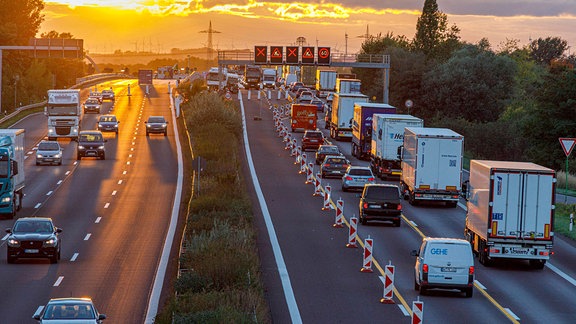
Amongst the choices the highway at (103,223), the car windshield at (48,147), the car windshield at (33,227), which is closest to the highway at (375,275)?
the highway at (103,223)

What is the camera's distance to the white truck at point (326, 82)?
472 ft

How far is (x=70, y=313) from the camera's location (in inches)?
892

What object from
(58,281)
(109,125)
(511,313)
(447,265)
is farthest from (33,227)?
(109,125)

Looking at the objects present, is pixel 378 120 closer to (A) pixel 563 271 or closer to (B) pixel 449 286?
(A) pixel 563 271

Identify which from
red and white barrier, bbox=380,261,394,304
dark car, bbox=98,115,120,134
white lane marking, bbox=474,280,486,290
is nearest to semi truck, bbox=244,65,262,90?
dark car, bbox=98,115,120,134

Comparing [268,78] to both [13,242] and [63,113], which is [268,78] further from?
[13,242]

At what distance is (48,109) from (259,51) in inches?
837

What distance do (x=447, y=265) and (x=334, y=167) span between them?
34.7 meters

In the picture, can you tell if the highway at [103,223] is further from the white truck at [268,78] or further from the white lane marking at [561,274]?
the white truck at [268,78]

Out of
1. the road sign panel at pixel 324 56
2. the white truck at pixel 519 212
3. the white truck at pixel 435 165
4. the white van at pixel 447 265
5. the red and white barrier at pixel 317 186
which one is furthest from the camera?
the road sign panel at pixel 324 56

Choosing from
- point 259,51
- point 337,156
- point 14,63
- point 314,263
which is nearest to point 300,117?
point 259,51

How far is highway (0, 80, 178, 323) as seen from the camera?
31219 mm

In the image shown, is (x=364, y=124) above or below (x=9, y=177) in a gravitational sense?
above

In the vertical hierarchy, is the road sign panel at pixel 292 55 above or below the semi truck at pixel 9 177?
above
